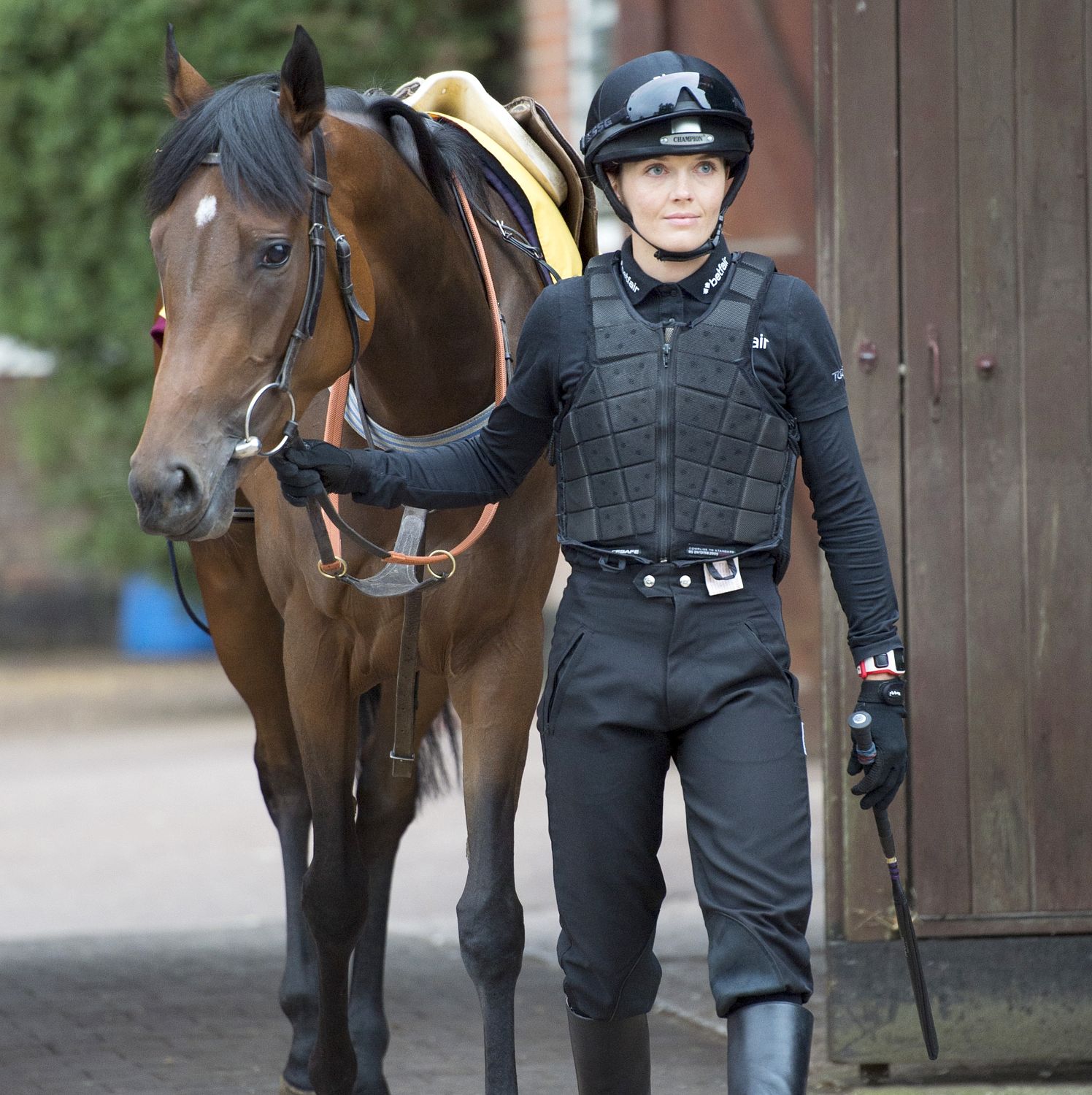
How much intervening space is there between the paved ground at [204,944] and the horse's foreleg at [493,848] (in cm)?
82

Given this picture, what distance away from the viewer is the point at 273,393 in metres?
3.08

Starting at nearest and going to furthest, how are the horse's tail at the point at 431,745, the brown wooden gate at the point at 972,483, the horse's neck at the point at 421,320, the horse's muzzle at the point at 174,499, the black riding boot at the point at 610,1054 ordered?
the horse's muzzle at the point at 174,499, the black riding boot at the point at 610,1054, the horse's neck at the point at 421,320, the brown wooden gate at the point at 972,483, the horse's tail at the point at 431,745

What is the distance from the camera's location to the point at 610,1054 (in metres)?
3.24

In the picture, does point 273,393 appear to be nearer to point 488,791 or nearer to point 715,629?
point 715,629

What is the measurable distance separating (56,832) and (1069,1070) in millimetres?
→ 5712

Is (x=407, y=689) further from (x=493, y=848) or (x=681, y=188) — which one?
(x=681, y=188)

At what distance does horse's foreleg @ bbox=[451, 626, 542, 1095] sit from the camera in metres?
3.75

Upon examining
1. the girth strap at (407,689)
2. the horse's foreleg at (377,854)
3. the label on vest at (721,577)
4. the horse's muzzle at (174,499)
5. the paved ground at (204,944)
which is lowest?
the paved ground at (204,944)

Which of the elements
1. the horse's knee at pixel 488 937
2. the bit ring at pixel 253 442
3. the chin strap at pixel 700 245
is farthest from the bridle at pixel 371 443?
the chin strap at pixel 700 245

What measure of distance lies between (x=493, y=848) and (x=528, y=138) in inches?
76.2

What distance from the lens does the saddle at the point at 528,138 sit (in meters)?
4.65

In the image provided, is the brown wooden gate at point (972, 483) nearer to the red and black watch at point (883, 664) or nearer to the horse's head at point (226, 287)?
the red and black watch at point (883, 664)

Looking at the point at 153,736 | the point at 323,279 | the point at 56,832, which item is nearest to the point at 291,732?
the point at 323,279

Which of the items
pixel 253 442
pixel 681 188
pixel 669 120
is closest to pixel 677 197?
pixel 681 188
